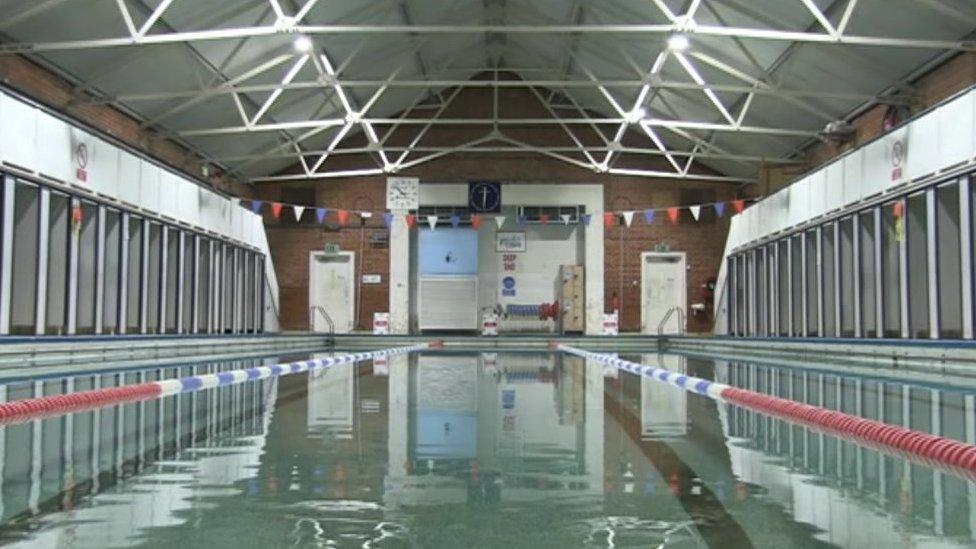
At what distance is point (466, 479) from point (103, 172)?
590 inches

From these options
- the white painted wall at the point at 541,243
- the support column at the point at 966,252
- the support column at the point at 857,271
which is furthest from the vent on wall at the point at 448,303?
the support column at the point at 966,252

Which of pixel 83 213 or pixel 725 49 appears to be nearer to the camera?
pixel 83 213

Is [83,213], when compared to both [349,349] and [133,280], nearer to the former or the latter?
[133,280]

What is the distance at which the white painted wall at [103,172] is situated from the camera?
1361cm

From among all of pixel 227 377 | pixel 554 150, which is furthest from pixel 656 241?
pixel 227 377

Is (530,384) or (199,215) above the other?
(199,215)

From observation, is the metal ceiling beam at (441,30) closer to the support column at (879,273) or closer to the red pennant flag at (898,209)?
the red pennant flag at (898,209)

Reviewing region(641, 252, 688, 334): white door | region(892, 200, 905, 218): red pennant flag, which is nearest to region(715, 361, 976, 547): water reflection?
region(892, 200, 905, 218): red pennant flag

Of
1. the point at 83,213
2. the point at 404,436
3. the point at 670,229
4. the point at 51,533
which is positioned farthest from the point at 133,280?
the point at 670,229

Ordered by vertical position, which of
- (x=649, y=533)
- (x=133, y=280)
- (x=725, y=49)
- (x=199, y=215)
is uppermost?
(x=725, y=49)

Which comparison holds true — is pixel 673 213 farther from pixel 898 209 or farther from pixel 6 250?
pixel 6 250

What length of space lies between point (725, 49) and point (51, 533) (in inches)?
764

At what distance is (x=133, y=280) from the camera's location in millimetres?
18562

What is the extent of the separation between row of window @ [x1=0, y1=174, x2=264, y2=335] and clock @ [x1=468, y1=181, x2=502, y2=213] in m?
9.44
